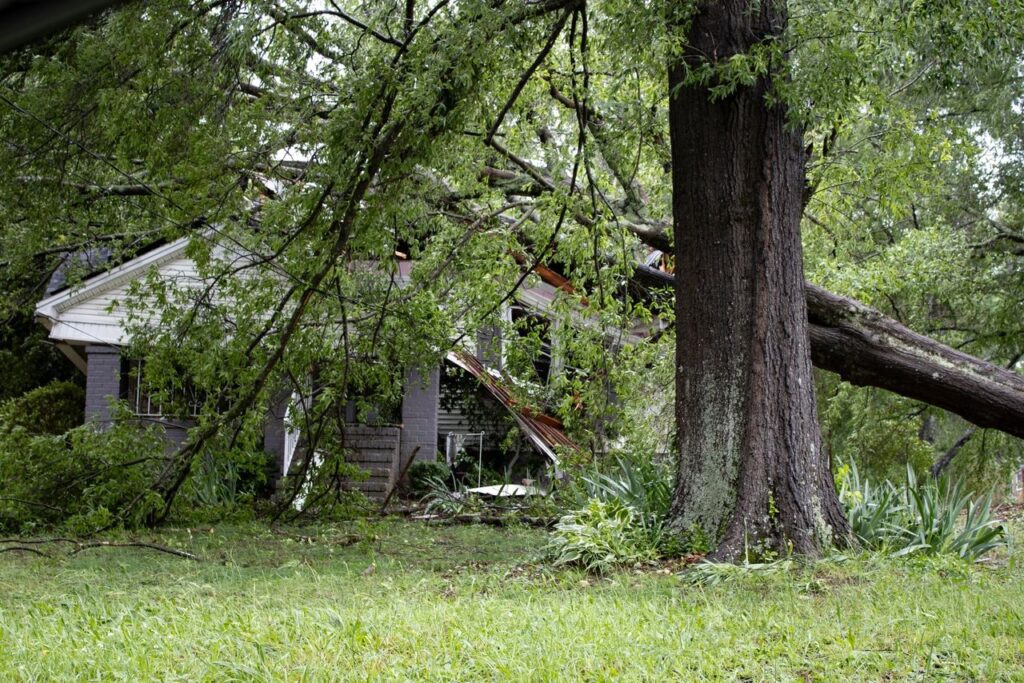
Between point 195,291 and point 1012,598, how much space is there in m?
8.95

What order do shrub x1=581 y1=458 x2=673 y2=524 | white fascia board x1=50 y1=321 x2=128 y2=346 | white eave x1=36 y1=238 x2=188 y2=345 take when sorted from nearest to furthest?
shrub x1=581 y1=458 x2=673 y2=524 < white eave x1=36 y1=238 x2=188 y2=345 < white fascia board x1=50 y1=321 x2=128 y2=346

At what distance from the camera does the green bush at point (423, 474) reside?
669 inches

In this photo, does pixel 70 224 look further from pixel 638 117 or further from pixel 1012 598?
pixel 1012 598

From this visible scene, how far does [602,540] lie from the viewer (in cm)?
802

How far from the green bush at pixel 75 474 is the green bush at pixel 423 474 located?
20.0 feet

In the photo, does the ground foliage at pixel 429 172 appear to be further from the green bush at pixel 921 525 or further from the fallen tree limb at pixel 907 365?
the green bush at pixel 921 525

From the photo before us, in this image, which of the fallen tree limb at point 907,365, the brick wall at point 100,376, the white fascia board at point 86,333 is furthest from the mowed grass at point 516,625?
the brick wall at point 100,376

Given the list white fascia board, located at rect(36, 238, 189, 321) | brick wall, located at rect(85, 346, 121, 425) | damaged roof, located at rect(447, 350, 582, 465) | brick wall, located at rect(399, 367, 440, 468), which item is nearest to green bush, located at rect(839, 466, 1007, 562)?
damaged roof, located at rect(447, 350, 582, 465)

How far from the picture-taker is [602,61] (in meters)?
12.7

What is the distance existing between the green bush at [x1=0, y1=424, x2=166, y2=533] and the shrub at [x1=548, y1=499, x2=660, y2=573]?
5053 millimetres

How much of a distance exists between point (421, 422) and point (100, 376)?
616 cm

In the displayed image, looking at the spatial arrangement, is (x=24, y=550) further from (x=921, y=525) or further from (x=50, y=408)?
(x=50, y=408)

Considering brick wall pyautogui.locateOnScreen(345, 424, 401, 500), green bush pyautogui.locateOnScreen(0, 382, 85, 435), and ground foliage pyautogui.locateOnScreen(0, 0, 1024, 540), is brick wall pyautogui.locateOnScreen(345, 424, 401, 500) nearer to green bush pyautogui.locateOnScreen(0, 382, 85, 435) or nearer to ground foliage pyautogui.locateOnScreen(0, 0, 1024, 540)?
ground foliage pyautogui.locateOnScreen(0, 0, 1024, 540)

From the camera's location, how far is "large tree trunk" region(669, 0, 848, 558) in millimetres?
7691
